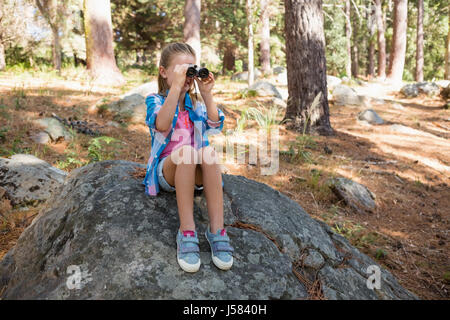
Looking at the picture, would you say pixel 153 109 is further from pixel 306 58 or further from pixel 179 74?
pixel 306 58

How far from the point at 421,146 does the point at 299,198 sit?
3934 mm

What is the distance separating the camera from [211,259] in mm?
1903

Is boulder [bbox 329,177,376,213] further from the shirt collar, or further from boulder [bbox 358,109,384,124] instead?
boulder [bbox 358,109,384,124]

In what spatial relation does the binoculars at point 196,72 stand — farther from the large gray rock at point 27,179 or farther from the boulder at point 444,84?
the boulder at point 444,84

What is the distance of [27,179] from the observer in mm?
3469

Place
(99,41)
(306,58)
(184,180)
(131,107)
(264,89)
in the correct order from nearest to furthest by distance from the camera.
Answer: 1. (184,180)
2. (306,58)
3. (131,107)
4. (99,41)
5. (264,89)

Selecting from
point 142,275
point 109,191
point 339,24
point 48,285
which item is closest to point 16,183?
point 109,191

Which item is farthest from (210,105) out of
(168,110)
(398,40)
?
(398,40)

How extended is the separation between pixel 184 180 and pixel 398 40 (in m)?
15.2

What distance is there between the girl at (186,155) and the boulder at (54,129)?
337 cm

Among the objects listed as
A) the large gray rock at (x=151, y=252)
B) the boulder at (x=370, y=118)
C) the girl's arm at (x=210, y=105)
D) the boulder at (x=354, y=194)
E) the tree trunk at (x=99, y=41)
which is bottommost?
the boulder at (x=354, y=194)

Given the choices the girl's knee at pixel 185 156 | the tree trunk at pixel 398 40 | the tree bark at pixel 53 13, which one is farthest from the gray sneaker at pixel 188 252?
the tree trunk at pixel 398 40

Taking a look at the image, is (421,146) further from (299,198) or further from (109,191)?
(109,191)

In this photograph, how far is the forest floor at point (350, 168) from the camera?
3.22 m
